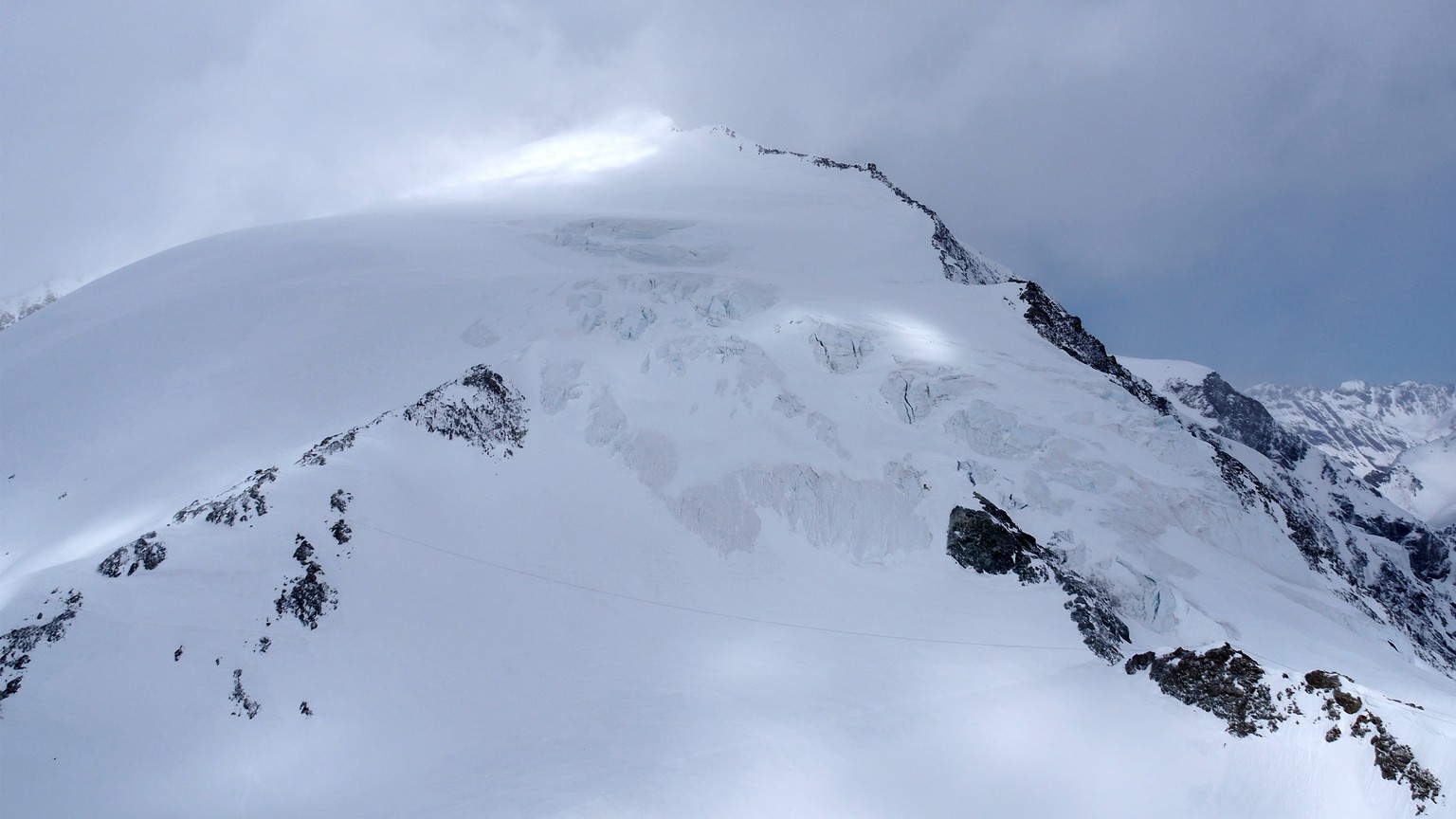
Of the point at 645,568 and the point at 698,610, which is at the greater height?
the point at 645,568

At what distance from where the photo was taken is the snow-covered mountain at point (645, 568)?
19438mm

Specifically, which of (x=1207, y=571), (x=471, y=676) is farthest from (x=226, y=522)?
(x=1207, y=571)

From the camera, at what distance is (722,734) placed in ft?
70.8

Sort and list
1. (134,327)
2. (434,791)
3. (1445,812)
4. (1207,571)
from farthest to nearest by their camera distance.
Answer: (134,327) → (1207,571) → (434,791) → (1445,812)

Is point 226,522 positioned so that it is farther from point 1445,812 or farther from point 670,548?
point 1445,812

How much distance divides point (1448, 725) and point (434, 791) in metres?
27.5

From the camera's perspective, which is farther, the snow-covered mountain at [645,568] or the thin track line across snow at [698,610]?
the thin track line across snow at [698,610]

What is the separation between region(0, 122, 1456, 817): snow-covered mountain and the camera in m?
19.4

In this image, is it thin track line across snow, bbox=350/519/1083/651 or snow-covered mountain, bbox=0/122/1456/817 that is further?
thin track line across snow, bbox=350/519/1083/651

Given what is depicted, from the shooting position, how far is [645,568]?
30.1 m

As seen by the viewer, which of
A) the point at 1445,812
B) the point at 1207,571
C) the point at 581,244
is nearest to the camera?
the point at 1445,812

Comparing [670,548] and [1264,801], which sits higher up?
[670,548]

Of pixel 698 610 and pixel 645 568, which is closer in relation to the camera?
pixel 698 610

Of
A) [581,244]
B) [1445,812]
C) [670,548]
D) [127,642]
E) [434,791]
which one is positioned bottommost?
[1445,812]
